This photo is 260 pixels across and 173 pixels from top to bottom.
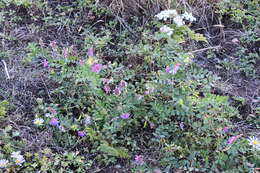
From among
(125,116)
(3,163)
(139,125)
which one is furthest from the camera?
(139,125)

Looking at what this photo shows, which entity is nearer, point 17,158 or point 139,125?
point 17,158

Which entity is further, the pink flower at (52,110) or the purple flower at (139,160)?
the pink flower at (52,110)

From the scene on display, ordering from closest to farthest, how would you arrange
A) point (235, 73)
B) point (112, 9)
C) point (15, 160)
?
1. point (15, 160)
2. point (235, 73)
3. point (112, 9)

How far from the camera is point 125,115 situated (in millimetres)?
1905

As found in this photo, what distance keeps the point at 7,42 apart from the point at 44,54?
803mm

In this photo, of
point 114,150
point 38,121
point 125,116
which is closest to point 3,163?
point 38,121

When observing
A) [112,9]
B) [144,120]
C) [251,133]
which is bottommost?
[251,133]

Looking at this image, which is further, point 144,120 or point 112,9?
point 112,9

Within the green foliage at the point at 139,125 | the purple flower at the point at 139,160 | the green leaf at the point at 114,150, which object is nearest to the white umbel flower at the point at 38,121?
the green foliage at the point at 139,125

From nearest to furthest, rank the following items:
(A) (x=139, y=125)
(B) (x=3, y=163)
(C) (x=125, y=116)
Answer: (B) (x=3, y=163) → (C) (x=125, y=116) → (A) (x=139, y=125)

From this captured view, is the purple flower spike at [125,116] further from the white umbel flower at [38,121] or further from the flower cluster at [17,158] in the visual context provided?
the flower cluster at [17,158]

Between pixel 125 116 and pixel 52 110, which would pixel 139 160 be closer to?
pixel 125 116

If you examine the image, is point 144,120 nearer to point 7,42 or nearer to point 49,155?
point 49,155

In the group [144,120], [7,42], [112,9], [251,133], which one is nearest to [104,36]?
[112,9]
